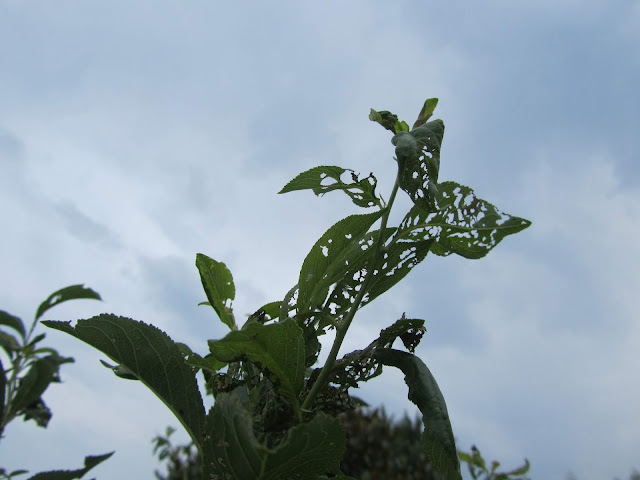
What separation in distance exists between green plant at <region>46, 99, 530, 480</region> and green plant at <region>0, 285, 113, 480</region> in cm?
39

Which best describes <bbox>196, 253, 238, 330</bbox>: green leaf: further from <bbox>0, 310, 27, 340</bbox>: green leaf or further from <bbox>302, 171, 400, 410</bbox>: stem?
<bbox>0, 310, 27, 340</bbox>: green leaf

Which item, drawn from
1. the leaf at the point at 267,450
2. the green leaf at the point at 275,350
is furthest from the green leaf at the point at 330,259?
the leaf at the point at 267,450

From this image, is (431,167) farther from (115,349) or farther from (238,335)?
(115,349)

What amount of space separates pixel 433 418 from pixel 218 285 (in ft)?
2.22

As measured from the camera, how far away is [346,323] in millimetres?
1431

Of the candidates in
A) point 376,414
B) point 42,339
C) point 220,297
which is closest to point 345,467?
point 376,414

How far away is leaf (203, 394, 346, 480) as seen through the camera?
1123 millimetres

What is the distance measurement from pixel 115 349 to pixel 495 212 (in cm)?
105

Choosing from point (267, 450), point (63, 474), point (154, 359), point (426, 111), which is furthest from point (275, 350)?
point (426, 111)

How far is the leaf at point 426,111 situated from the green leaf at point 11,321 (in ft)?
3.67

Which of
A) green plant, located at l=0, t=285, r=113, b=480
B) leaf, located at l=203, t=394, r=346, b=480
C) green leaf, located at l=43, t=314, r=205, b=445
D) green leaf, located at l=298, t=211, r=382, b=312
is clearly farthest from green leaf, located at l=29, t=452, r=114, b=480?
green leaf, located at l=298, t=211, r=382, b=312

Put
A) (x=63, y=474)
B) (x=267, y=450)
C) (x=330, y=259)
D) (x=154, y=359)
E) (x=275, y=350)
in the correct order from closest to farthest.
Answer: (x=63, y=474), (x=267, y=450), (x=275, y=350), (x=154, y=359), (x=330, y=259)

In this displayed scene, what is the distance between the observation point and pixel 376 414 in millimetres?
6859

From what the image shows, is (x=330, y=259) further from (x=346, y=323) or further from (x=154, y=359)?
(x=154, y=359)
